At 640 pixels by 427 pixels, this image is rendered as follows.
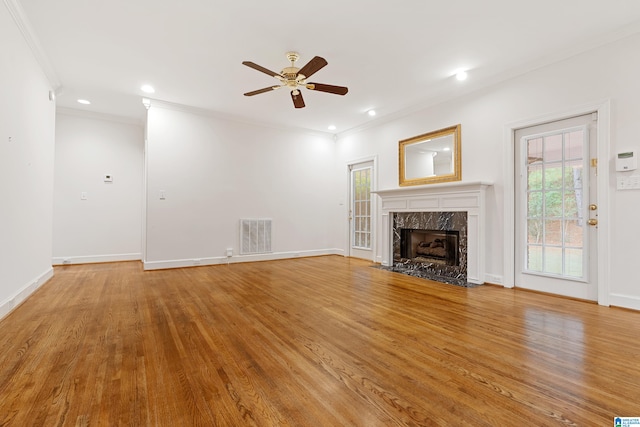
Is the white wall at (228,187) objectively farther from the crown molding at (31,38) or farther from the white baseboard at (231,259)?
the crown molding at (31,38)

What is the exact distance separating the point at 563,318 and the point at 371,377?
2.20 metres

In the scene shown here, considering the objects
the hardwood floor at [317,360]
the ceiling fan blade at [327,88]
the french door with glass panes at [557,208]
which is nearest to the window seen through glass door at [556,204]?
the french door with glass panes at [557,208]

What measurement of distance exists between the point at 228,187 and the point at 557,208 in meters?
5.22

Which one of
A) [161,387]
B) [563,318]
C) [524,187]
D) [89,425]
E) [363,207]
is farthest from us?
[363,207]

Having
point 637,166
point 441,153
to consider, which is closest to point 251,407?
point 637,166

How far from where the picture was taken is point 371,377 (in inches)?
68.6

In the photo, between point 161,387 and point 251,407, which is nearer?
point 251,407

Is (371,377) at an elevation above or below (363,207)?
below

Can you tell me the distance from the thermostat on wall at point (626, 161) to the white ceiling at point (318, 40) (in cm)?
122

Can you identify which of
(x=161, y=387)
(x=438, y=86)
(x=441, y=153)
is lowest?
(x=161, y=387)

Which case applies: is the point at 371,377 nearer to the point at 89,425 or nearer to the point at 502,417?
the point at 502,417

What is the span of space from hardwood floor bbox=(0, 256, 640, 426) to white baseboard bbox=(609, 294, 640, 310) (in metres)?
0.11

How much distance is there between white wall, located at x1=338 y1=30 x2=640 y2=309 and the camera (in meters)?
3.04

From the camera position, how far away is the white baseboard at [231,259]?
524 centimetres
